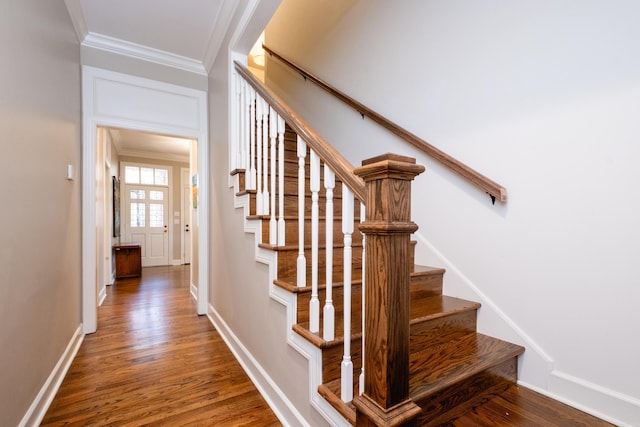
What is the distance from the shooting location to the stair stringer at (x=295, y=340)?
120 centimetres

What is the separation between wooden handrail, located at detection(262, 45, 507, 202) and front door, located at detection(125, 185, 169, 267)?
18.1ft

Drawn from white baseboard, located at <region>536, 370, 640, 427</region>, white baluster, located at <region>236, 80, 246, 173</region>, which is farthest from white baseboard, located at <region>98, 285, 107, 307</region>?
white baseboard, located at <region>536, 370, 640, 427</region>

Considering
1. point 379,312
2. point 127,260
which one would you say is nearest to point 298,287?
point 379,312

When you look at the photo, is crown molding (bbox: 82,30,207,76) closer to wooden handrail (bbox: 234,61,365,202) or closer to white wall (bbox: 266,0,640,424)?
wooden handrail (bbox: 234,61,365,202)

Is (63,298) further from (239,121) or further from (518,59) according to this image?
(518,59)

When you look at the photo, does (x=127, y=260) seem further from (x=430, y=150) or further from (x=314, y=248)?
(x=430, y=150)

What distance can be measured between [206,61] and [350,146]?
1783mm

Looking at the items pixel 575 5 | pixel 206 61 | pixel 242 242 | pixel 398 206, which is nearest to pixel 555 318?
pixel 398 206

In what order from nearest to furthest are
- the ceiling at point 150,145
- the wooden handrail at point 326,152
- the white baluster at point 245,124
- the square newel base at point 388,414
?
the square newel base at point 388,414, the wooden handrail at point 326,152, the white baluster at point 245,124, the ceiling at point 150,145

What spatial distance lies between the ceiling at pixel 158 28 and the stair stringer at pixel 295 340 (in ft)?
5.72

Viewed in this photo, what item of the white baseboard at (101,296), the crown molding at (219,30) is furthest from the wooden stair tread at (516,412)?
the white baseboard at (101,296)

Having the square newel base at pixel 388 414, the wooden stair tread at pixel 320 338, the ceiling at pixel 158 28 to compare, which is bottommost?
the square newel base at pixel 388 414

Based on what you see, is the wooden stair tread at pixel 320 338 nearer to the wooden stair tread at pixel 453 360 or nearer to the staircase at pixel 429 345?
the staircase at pixel 429 345

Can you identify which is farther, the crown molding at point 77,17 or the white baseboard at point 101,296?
the white baseboard at point 101,296
